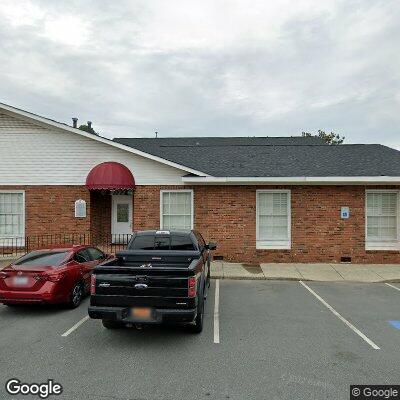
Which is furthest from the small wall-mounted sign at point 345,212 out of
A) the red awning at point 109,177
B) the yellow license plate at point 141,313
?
the yellow license plate at point 141,313

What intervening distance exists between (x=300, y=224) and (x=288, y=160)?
3233 mm

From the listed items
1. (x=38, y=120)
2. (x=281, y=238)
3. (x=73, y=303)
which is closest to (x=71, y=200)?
(x=38, y=120)

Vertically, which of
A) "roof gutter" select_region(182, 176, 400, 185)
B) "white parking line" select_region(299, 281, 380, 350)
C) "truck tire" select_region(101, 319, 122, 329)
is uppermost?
"roof gutter" select_region(182, 176, 400, 185)

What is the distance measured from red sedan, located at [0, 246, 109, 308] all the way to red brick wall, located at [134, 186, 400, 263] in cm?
586

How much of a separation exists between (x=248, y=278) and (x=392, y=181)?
681 cm

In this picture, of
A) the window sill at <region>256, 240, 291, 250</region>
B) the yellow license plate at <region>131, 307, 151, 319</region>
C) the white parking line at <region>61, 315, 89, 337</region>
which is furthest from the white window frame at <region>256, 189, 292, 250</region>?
the yellow license plate at <region>131, 307, 151, 319</region>

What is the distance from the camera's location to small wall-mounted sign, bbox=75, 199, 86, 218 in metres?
14.2

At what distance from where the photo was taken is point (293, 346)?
19.4 ft

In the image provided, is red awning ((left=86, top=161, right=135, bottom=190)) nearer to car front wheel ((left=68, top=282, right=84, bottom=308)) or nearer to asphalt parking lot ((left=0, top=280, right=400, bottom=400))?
car front wheel ((left=68, top=282, right=84, bottom=308))

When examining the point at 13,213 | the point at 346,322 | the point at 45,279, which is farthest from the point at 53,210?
the point at 346,322

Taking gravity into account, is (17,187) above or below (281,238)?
above

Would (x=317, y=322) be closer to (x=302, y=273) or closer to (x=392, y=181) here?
(x=302, y=273)

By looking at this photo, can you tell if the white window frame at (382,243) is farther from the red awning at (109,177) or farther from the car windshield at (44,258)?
the car windshield at (44,258)

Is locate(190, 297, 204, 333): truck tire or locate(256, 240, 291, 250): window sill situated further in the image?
locate(256, 240, 291, 250): window sill
